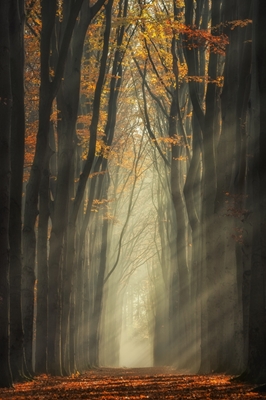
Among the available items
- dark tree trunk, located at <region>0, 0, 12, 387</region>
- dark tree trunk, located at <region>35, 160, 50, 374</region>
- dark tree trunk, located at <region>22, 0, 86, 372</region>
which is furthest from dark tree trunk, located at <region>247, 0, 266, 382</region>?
dark tree trunk, located at <region>35, 160, 50, 374</region>

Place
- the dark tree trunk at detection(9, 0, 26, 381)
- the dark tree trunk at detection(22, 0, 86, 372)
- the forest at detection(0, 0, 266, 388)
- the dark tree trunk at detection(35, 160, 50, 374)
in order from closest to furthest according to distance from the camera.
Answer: the forest at detection(0, 0, 266, 388), the dark tree trunk at detection(9, 0, 26, 381), the dark tree trunk at detection(22, 0, 86, 372), the dark tree trunk at detection(35, 160, 50, 374)

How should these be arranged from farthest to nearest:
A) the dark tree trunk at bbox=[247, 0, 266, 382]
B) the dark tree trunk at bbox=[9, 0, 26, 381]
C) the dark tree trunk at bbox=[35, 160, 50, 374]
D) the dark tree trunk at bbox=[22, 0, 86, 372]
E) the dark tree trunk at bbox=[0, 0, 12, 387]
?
the dark tree trunk at bbox=[35, 160, 50, 374]
the dark tree trunk at bbox=[22, 0, 86, 372]
the dark tree trunk at bbox=[9, 0, 26, 381]
the dark tree trunk at bbox=[0, 0, 12, 387]
the dark tree trunk at bbox=[247, 0, 266, 382]

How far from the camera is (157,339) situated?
133 ft

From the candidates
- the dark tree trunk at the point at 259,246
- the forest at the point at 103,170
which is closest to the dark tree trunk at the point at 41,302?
the forest at the point at 103,170

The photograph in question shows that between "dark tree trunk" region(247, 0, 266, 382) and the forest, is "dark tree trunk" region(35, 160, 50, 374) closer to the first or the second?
the forest

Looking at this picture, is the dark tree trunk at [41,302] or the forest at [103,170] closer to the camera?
the forest at [103,170]

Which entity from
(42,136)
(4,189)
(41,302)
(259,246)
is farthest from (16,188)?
(41,302)

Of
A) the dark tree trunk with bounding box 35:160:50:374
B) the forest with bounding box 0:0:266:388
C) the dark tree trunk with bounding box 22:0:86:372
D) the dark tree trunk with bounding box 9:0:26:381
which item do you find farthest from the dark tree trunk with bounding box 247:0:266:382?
the dark tree trunk with bounding box 35:160:50:374

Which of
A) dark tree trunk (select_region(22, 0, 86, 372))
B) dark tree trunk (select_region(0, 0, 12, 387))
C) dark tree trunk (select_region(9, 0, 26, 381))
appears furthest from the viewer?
dark tree trunk (select_region(22, 0, 86, 372))

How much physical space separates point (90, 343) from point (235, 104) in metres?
18.4

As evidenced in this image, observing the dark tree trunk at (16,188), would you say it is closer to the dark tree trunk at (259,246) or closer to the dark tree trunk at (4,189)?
the dark tree trunk at (4,189)

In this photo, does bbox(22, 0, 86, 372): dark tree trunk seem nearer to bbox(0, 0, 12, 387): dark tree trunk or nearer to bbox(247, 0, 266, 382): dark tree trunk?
bbox(0, 0, 12, 387): dark tree trunk

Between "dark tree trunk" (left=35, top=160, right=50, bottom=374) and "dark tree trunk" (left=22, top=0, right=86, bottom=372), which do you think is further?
"dark tree trunk" (left=35, top=160, right=50, bottom=374)

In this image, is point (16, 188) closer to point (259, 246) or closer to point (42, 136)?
point (42, 136)
